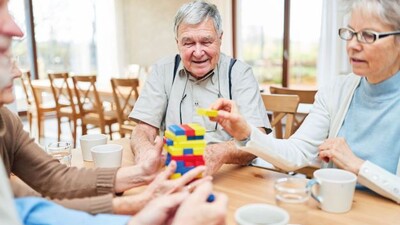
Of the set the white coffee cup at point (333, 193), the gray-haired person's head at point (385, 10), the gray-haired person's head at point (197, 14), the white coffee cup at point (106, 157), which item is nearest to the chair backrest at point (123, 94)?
the gray-haired person's head at point (197, 14)

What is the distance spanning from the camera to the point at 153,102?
6.20 ft

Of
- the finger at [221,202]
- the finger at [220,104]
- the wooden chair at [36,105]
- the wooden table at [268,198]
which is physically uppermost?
the finger at [220,104]

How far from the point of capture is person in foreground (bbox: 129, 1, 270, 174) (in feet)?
5.86

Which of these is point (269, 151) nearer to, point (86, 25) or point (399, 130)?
point (399, 130)

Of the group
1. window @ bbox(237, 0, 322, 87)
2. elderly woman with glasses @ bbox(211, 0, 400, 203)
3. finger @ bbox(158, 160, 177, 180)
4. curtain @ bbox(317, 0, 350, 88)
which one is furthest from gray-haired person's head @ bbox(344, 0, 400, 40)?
window @ bbox(237, 0, 322, 87)

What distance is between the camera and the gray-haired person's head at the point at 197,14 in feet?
5.80

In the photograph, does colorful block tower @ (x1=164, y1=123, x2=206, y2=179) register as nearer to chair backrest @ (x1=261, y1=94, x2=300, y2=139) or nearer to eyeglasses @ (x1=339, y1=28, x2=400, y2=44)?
eyeglasses @ (x1=339, y1=28, x2=400, y2=44)

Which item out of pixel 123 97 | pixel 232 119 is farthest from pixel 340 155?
pixel 123 97

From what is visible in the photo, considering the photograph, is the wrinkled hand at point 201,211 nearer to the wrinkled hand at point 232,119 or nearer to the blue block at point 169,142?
the blue block at point 169,142

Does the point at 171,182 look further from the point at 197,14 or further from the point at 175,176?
the point at 197,14

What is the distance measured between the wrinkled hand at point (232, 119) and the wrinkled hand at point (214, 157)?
10 centimetres

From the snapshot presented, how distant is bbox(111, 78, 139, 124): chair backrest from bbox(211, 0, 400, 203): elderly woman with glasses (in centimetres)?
267

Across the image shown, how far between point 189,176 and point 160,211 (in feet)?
0.54

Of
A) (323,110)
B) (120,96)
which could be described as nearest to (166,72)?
(323,110)
